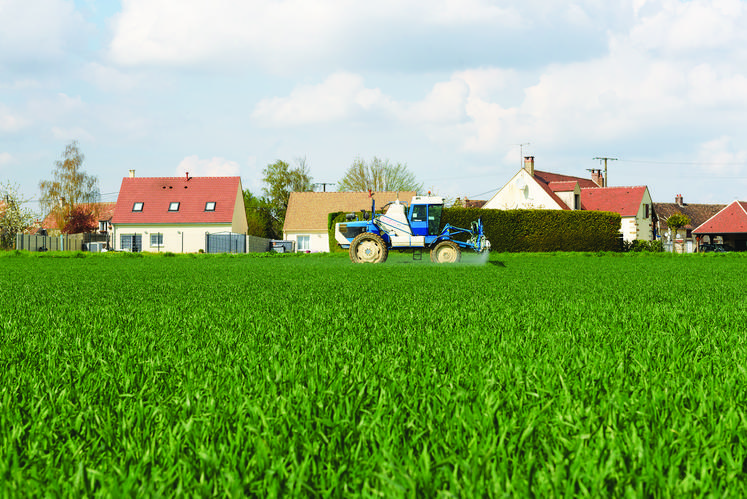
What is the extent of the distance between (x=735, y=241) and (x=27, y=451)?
66.1 metres

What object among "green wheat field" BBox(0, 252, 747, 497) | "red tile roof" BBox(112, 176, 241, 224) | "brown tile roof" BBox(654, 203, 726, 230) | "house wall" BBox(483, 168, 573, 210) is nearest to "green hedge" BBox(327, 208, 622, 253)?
"house wall" BBox(483, 168, 573, 210)

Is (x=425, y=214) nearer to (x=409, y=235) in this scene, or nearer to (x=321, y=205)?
(x=409, y=235)

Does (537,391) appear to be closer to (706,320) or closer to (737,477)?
(737,477)

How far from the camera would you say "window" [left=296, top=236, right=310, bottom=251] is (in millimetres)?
51812

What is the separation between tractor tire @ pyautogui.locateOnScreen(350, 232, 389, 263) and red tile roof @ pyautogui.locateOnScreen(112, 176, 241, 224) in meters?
30.5

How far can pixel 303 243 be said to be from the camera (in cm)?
5200

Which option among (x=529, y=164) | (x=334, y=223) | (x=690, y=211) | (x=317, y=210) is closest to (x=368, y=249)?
(x=334, y=223)

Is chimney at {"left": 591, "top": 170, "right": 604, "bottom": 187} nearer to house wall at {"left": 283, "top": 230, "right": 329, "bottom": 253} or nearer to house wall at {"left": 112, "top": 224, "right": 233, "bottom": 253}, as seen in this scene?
house wall at {"left": 283, "top": 230, "right": 329, "bottom": 253}

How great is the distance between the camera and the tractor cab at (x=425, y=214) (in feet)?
60.2

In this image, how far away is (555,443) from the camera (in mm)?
1981

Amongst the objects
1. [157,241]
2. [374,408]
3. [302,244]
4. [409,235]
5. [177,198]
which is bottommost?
[374,408]

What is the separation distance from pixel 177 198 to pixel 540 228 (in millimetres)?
30639

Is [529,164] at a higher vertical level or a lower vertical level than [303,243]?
higher

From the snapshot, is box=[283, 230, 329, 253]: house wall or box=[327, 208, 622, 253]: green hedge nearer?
box=[327, 208, 622, 253]: green hedge
